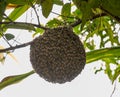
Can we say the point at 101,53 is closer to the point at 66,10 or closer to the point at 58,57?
the point at 66,10

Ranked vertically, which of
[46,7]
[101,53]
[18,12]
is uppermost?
[46,7]

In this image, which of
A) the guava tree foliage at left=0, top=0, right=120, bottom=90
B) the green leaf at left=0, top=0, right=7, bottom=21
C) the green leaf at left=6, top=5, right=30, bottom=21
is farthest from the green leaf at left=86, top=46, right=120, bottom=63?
the green leaf at left=0, top=0, right=7, bottom=21

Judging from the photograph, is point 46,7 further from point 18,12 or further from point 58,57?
point 18,12

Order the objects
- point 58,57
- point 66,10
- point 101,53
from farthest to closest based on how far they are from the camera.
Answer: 1. point 101,53
2. point 66,10
3. point 58,57

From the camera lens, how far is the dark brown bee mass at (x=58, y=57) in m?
1.21

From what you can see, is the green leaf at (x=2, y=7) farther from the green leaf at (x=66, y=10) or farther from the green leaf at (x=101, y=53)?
the green leaf at (x=101, y=53)

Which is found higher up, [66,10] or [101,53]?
[66,10]

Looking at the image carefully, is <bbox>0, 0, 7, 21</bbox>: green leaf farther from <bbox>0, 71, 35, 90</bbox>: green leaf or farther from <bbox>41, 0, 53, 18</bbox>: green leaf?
<bbox>0, 71, 35, 90</bbox>: green leaf

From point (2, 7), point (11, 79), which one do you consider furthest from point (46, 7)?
point (11, 79)

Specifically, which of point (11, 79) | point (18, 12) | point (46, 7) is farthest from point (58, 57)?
point (18, 12)

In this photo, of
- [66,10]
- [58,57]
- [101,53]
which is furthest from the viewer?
[101,53]

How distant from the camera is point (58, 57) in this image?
1208 millimetres

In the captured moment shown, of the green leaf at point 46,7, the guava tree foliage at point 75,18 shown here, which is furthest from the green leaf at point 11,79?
the green leaf at point 46,7

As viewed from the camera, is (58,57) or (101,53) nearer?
(58,57)
